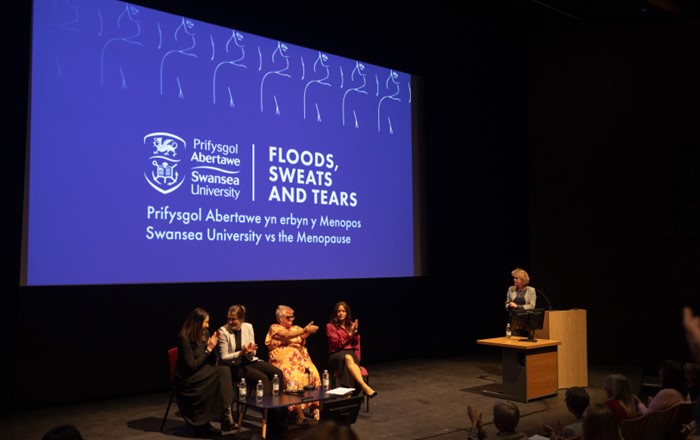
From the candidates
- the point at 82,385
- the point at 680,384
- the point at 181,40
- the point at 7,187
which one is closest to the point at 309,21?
the point at 181,40

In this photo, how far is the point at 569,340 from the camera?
712 centimetres

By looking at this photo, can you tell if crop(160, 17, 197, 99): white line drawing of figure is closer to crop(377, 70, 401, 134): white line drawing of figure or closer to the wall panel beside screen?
the wall panel beside screen

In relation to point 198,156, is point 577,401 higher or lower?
lower

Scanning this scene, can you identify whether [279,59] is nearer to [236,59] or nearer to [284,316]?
[236,59]

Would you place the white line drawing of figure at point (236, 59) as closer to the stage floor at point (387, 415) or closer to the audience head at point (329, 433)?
the stage floor at point (387, 415)

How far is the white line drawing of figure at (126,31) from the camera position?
6098mm

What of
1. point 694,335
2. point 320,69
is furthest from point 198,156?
point 694,335

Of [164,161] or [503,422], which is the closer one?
[503,422]

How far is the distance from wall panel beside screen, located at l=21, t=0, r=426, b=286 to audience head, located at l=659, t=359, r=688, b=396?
403 centimetres

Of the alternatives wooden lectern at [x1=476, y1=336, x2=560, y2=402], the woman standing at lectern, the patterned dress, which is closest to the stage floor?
wooden lectern at [x1=476, y1=336, x2=560, y2=402]

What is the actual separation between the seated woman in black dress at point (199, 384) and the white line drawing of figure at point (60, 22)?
247 centimetres

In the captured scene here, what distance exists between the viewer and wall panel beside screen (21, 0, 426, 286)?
19.2 ft

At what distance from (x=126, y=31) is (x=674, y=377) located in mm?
5108

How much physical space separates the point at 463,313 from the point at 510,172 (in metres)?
2.07
